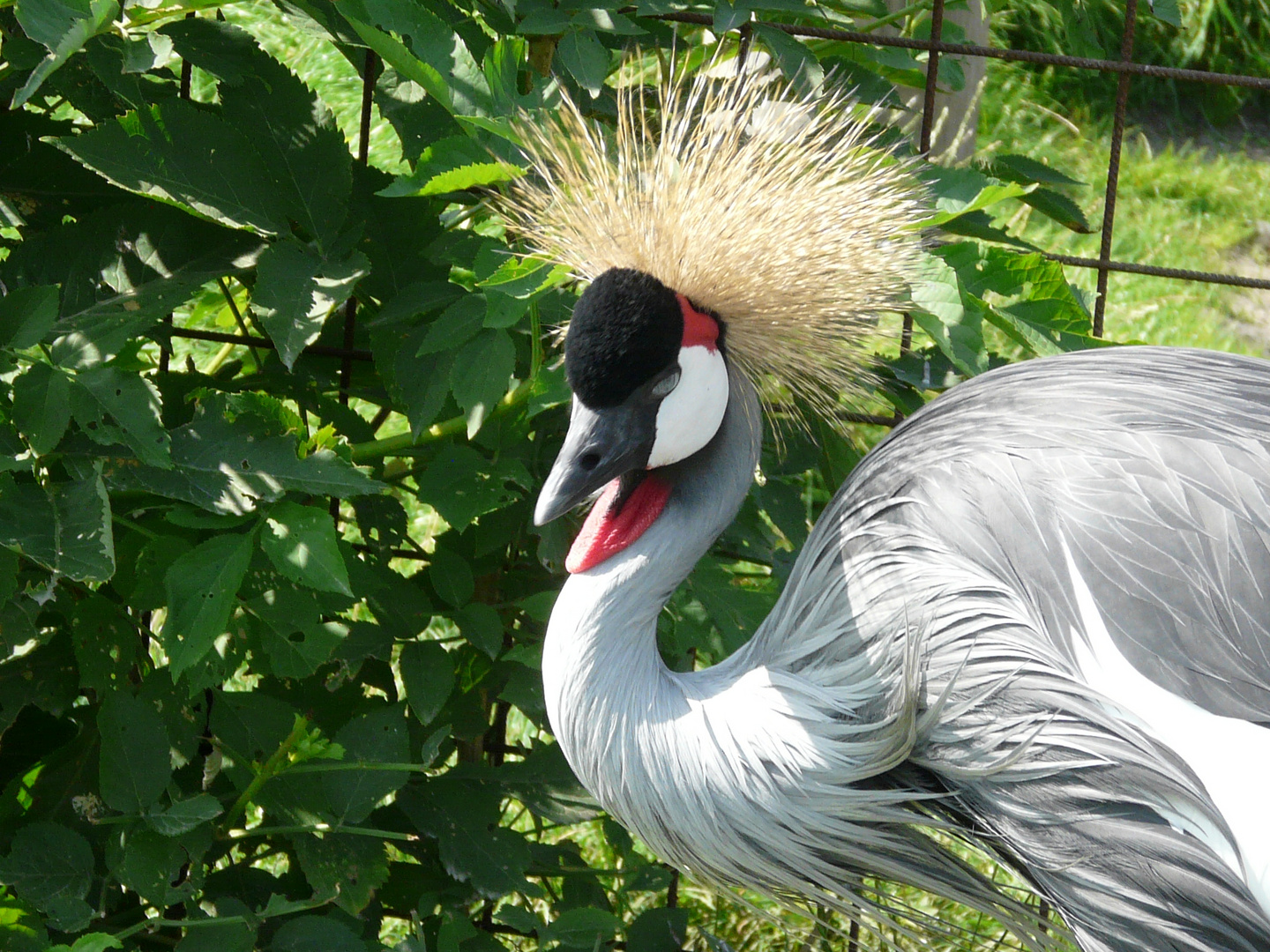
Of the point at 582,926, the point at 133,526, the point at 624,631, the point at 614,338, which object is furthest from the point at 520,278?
the point at 582,926

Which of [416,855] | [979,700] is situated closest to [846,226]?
[979,700]

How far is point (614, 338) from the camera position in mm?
1054

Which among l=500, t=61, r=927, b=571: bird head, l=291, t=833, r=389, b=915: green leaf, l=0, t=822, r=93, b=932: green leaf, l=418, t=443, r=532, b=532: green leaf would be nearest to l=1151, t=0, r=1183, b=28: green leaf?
l=500, t=61, r=927, b=571: bird head

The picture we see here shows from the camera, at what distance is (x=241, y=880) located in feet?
4.25

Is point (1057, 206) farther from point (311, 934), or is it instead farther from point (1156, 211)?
point (1156, 211)

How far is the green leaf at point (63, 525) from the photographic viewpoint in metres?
1.00

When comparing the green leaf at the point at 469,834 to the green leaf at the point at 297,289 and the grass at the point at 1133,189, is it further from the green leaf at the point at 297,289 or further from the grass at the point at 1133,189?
the grass at the point at 1133,189

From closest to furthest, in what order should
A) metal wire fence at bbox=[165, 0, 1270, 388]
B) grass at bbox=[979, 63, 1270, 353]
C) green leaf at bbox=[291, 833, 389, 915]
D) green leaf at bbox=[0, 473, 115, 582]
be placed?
1. green leaf at bbox=[0, 473, 115, 582]
2. green leaf at bbox=[291, 833, 389, 915]
3. metal wire fence at bbox=[165, 0, 1270, 388]
4. grass at bbox=[979, 63, 1270, 353]

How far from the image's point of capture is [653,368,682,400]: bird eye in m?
1.10

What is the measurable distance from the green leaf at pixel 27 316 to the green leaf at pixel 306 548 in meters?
0.22

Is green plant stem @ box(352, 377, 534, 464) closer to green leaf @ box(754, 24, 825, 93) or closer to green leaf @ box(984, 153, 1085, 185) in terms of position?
green leaf @ box(754, 24, 825, 93)


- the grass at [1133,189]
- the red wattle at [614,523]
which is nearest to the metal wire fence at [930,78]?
the red wattle at [614,523]

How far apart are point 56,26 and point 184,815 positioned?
0.62 m

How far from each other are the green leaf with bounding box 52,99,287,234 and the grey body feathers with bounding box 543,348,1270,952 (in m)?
0.42
